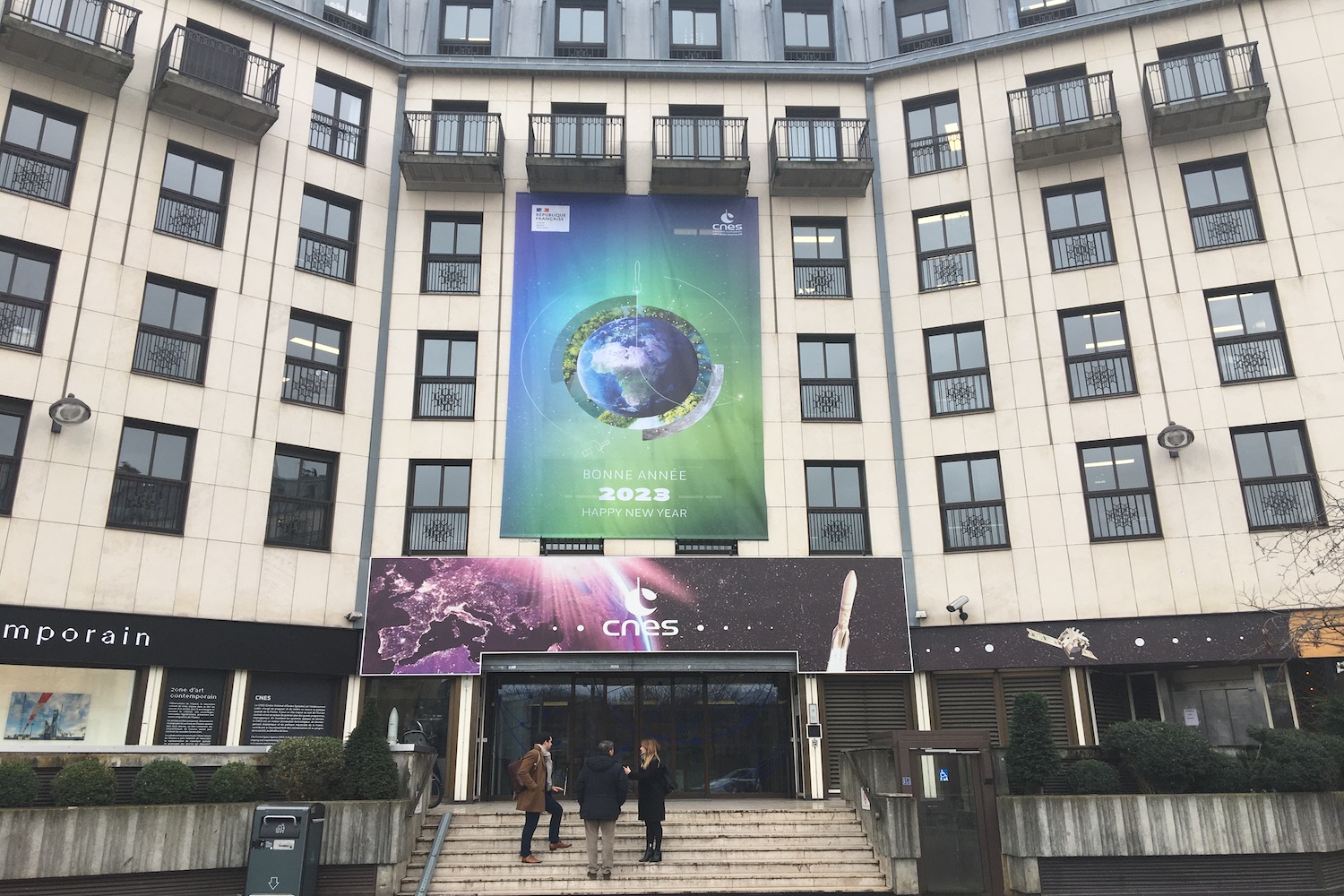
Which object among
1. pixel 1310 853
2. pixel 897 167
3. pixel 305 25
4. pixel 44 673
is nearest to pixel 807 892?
pixel 1310 853

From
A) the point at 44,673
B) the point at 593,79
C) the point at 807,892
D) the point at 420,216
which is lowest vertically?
the point at 807,892

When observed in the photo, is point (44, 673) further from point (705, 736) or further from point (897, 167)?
point (897, 167)

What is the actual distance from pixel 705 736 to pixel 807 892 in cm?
750

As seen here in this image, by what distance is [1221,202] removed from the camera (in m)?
23.1

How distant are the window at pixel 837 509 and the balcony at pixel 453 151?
10.6 meters

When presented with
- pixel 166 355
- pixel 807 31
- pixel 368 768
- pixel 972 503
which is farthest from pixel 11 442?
pixel 807 31

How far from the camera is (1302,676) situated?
2056 centimetres

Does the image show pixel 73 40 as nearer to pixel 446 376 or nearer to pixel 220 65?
pixel 220 65

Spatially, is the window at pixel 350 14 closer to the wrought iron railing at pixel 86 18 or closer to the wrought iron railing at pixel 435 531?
the wrought iron railing at pixel 86 18

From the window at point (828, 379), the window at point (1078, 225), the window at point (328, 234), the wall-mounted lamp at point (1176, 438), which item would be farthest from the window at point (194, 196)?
the wall-mounted lamp at point (1176, 438)

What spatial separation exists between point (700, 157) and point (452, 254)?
656cm

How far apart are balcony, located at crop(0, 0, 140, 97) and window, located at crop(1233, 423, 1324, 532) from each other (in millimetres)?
24903

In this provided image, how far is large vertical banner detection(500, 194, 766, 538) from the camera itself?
22.9 metres

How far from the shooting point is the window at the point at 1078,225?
2356 cm
